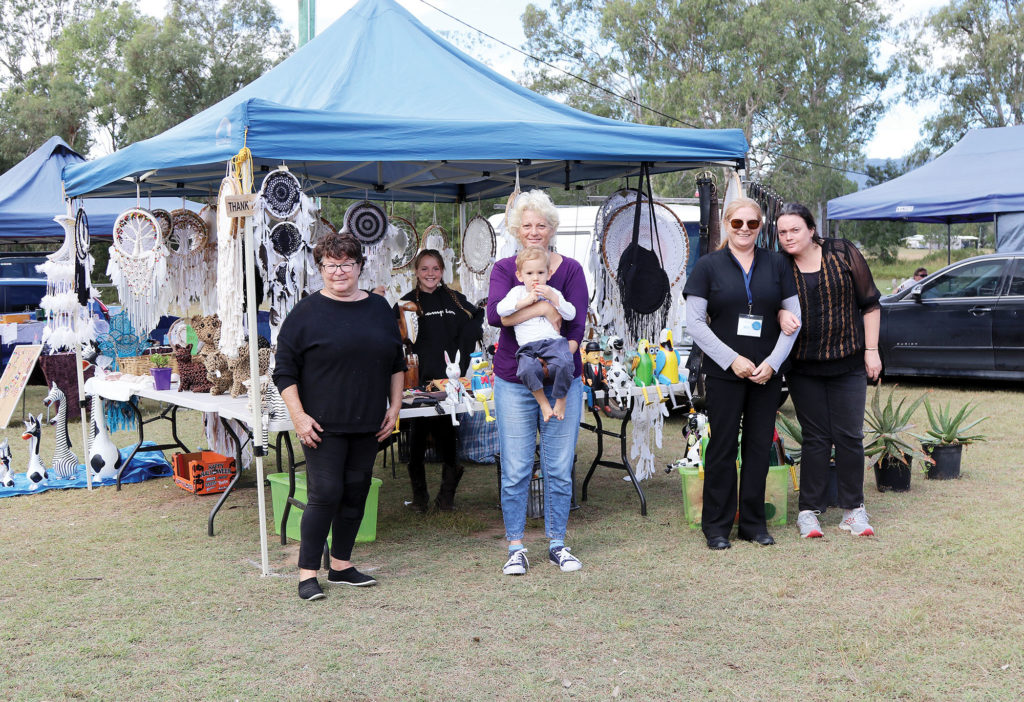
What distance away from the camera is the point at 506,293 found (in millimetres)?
4223

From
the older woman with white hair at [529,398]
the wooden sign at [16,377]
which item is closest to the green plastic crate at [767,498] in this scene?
the older woman with white hair at [529,398]

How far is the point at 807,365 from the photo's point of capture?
15.5 ft

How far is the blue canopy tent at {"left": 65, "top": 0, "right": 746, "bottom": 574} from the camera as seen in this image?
4395 millimetres

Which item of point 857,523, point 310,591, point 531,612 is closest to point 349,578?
point 310,591

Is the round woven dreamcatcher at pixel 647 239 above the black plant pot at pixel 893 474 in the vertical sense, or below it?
above

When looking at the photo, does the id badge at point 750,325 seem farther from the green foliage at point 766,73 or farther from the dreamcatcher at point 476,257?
the green foliage at point 766,73

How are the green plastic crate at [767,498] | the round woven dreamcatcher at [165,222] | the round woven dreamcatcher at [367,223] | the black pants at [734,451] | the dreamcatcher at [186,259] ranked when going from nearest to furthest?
the black pants at [734,451], the green plastic crate at [767,498], the round woven dreamcatcher at [165,222], the dreamcatcher at [186,259], the round woven dreamcatcher at [367,223]

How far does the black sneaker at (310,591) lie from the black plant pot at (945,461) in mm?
4064

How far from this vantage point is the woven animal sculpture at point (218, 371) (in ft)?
17.0

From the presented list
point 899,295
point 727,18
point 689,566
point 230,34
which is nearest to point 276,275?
point 689,566

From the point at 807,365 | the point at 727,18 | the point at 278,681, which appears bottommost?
the point at 278,681

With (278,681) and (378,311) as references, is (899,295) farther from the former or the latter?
(278,681)

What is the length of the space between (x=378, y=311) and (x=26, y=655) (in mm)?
1884

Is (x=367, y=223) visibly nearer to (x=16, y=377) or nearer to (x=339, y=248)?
Answer: (x=339, y=248)
